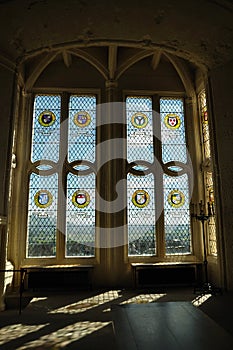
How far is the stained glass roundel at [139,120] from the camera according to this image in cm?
710

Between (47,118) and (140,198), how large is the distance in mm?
3022

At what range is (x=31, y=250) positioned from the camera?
6.32 metres

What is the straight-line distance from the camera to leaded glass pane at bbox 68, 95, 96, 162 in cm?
689

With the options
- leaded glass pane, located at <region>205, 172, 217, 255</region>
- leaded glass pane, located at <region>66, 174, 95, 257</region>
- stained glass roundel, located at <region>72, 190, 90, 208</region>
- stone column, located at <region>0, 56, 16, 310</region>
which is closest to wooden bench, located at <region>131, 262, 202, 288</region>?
leaded glass pane, located at <region>205, 172, 217, 255</region>

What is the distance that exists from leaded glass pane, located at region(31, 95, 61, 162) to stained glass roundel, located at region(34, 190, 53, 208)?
82cm

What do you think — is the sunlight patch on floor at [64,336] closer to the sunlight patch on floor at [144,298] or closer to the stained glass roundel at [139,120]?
the sunlight patch on floor at [144,298]

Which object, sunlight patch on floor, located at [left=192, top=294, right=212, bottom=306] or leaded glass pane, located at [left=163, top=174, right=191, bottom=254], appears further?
leaded glass pane, located at [left=163, top=174, right=191, bottom=254]

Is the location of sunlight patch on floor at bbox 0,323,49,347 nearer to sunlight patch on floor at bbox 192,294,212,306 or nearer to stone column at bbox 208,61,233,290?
sunlight patch on floor at bbox 192,294,212,306

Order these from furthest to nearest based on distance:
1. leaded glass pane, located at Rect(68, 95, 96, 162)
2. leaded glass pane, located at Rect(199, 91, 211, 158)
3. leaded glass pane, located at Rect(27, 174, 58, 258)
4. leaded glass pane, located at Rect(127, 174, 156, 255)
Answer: leaded glass pane, located at Rect(68, 95, 96, 162) < leaded glass pane, located at Rect(199, 91, 211, 158) < leaded glass pane, located at Rect(127, 174, 156, 255) < leaded glass pane, located at Rect(27, 174, 58, 258)

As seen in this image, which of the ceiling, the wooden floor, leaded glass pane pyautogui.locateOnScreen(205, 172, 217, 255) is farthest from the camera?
leaded glass pane pyautogui.locateOnScreen(205, 172, 217, 255)

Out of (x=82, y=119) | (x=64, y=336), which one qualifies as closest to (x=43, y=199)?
(x=82, y=119)

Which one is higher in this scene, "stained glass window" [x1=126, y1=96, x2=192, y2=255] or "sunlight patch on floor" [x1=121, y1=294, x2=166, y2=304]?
"stained glass window" [x1=126, y1=96, x2=192, y2=255]

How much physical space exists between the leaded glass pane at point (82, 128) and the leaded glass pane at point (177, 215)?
6.69 ft

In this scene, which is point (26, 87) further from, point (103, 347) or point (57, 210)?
point (103, 347)
